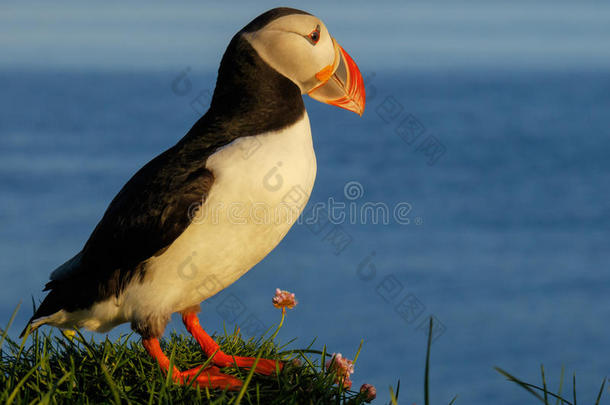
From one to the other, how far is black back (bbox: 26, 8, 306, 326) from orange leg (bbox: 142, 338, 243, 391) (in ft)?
1.27

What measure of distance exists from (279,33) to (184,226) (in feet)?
4.04

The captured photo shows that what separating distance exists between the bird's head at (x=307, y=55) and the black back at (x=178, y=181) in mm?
37

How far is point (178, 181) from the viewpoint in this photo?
154 inches

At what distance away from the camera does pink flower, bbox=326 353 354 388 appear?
401 cm

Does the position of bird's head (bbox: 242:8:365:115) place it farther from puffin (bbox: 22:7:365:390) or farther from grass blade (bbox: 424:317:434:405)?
grass blade (bbox: 424:317:434:405)

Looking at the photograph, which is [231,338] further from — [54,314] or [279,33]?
[279,33]

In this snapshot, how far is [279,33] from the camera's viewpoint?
411 centimetres

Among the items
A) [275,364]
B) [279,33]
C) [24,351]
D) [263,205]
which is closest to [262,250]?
[263,205]

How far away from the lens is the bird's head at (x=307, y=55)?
13.4 feet

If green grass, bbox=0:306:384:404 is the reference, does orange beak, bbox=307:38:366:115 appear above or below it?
above

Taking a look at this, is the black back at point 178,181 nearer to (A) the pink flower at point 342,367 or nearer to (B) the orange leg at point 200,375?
(B) the orange leg at point 200,375

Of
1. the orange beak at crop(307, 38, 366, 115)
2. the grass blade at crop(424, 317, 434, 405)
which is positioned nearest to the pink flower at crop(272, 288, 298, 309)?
the orange beak at crop(307, 38, 366, 115)

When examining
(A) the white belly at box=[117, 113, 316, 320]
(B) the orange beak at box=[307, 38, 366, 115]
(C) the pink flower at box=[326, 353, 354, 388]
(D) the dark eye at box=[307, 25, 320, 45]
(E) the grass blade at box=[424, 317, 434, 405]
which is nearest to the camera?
(E) the grass blade at box=[424, 317, 434, 405]

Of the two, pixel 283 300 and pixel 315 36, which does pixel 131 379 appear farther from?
pixel 315 36
